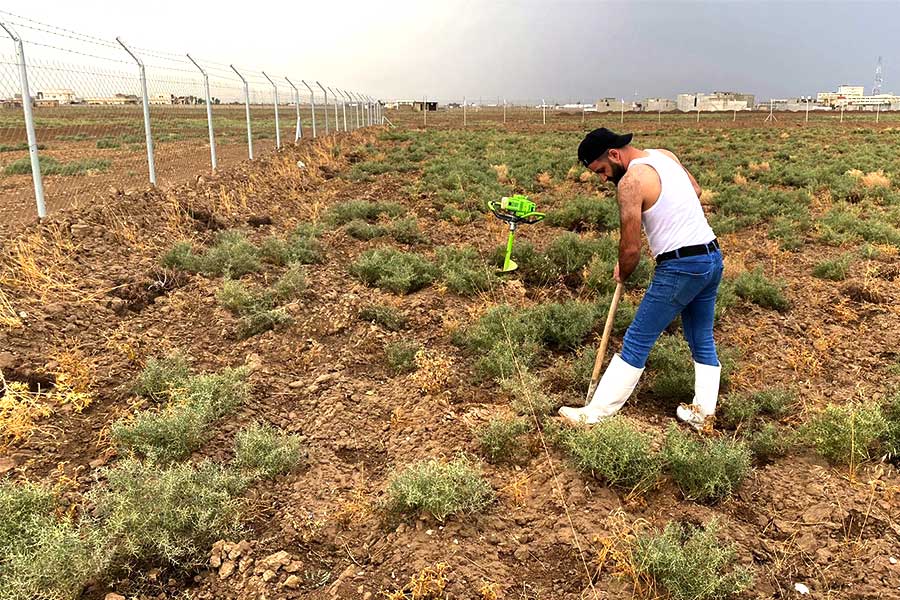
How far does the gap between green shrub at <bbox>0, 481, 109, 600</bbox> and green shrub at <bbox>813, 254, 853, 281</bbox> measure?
751 cm

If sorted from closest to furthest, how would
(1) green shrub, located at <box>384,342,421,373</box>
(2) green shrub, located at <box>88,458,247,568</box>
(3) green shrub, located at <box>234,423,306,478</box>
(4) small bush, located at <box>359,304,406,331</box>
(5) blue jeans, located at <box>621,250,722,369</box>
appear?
(2) green shrub, located at <box>88,458,247,568</box>
(3) green shrub, located at <box>234,423,306,478</box>
(5) blue jeans, located at <box>621,250,722,369</box>
(1) green shrub, located at <box>384,342,421,373</box>
(4) small bush, located at <box>359,304,406,331</box>

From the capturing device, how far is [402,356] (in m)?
4.73

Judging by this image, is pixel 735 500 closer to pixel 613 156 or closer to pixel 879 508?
pixel 879 508

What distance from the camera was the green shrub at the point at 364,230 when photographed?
8.41 meters

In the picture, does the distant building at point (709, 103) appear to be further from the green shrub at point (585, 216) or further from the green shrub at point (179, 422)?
the green shrub at point (179, 422)

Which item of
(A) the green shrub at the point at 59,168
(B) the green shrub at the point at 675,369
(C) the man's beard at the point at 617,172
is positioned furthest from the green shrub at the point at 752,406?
(A) the green shrub at the point at 59,168

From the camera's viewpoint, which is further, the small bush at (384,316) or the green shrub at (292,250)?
the green shrub at (292,250)

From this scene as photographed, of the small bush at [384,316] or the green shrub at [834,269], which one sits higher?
the green shrub at [834,269]

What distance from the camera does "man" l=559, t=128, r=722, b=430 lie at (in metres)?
3.42

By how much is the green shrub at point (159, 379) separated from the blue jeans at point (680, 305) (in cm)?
306

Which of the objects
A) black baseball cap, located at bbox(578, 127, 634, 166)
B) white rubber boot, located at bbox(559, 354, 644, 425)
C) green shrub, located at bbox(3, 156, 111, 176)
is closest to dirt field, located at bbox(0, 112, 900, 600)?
white rubber boot, located at bbox(559, 354, 644, 425)

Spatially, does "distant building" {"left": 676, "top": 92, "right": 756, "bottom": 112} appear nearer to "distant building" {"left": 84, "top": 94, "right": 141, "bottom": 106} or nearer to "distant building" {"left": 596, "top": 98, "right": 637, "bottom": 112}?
"distant building" {"left": 596, "top": 98, "right": 637, "bottom": 112}

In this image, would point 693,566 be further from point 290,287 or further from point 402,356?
point 290,287

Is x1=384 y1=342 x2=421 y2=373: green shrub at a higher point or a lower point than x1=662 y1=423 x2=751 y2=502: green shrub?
higher
